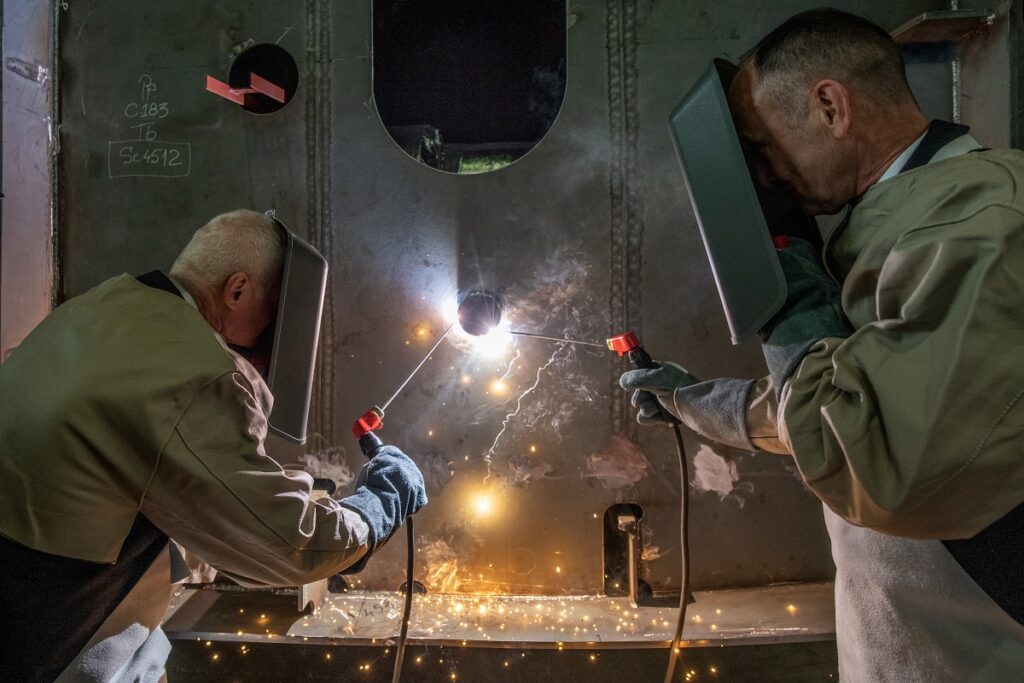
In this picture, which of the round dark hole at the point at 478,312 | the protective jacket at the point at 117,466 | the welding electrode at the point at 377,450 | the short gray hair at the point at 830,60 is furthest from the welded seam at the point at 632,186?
the protective jacket at the point at 117,466

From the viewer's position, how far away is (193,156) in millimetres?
2938

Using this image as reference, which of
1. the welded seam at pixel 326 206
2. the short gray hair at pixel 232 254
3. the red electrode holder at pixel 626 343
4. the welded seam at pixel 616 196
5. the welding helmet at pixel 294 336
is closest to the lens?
the short gray hair at pixel 232 254

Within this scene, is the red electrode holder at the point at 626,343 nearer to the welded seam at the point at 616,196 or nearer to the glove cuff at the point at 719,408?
the glove cuff at the point at 719,408

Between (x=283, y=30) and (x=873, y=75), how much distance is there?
8.73 ft

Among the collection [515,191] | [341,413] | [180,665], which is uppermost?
[515,191]

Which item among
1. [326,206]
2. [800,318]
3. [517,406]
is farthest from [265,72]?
[800,318]

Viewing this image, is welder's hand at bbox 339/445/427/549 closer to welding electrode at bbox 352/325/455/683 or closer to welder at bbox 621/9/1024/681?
welding electrode at bbox 352/325/455/683

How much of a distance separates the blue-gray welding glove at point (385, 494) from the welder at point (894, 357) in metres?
1.09

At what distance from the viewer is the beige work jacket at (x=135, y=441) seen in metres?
1.44

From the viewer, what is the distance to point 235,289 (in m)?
1.85

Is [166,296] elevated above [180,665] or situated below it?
above

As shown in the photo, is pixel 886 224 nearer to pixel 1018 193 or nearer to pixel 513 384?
pixel 1018 193

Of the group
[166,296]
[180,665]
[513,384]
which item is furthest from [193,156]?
[180,665]

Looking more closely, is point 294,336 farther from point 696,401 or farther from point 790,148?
point 790,148
